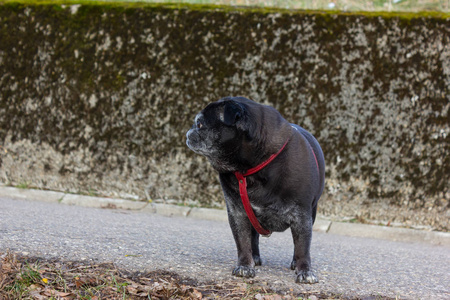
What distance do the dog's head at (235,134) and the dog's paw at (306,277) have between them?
867mm

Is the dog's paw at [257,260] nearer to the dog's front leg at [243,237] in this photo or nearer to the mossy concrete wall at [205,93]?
the dog's front leg at [243,237]

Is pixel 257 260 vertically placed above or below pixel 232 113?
below

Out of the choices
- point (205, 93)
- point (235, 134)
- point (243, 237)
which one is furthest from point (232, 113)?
point (205, 93)

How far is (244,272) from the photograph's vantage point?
325 cm

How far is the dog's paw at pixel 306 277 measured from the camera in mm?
3176

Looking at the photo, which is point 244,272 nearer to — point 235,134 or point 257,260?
point 257,260

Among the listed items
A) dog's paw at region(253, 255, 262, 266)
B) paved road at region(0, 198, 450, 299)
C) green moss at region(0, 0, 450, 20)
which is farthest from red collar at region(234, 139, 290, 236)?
green moss at region(0, 0, 450, 20)

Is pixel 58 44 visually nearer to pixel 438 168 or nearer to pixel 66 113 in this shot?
pixel 66 113

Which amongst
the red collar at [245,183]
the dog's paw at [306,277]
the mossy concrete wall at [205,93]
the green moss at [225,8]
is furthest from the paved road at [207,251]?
the green moss at [225,8]

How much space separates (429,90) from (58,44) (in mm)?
5668

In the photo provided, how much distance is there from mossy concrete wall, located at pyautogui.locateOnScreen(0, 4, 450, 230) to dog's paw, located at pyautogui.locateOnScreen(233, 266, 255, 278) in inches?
134

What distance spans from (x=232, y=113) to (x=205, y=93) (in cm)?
382

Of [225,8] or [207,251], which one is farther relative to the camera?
[225,8]

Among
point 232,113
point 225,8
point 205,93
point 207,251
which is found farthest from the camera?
point 225,8
